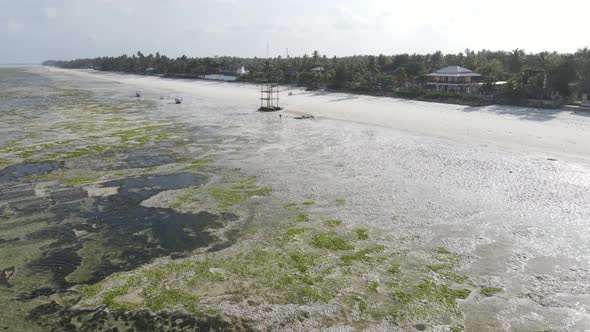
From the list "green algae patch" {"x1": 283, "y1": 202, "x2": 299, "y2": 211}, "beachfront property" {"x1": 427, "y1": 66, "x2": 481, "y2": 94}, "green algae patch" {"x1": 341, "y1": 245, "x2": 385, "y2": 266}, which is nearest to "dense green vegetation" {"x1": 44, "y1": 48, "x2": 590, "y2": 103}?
"beachfront property" {"x1": 427, "y1": 66, "x2": 481, "y2": 94}

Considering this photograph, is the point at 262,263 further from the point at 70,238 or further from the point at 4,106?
the point at 4,106

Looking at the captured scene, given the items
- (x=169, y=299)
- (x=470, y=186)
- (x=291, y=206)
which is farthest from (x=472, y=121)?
(x=169, y=299)

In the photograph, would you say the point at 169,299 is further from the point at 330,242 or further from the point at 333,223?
the point at 333,223

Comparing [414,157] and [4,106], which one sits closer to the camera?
[414,157]

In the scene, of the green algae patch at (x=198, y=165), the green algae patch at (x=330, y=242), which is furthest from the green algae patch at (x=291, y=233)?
the green algae patch at (x=198, y=165)

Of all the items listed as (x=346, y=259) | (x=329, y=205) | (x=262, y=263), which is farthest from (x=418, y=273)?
(x=329, y=205)

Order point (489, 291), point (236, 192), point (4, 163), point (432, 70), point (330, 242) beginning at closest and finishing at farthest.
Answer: point (489, 291)
point (330, 242)
point (236, 192)
point (4, 163)
point (432, 70)

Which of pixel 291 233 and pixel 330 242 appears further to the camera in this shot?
pixel 291 233

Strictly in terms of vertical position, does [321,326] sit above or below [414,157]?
below

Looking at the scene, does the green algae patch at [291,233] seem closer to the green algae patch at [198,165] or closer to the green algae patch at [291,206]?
the green algae patch at [291,206]
